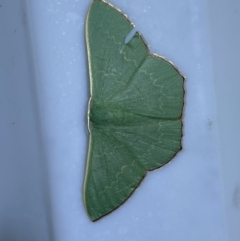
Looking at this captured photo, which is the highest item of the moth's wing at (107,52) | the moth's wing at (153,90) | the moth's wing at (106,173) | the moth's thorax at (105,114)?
the moth's wing at (107,52)

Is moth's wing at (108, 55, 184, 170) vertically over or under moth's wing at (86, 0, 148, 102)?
under

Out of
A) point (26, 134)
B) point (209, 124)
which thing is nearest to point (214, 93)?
point (209, 124)

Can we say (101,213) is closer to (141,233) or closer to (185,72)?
(141,233)

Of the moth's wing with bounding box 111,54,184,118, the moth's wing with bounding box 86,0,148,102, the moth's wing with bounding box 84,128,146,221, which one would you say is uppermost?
the moth's wing with bounding box 86,0,148,102

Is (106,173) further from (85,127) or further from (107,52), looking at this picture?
(107,52)

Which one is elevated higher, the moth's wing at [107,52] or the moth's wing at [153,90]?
the moth's wing at [107,52]
